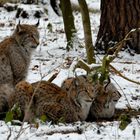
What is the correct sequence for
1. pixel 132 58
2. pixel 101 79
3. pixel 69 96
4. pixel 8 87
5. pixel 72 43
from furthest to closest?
1. pixel 72 43
2. pixel 132 58
3. pixel 8 87
4. pixel 69 96
5. pixel 101 79

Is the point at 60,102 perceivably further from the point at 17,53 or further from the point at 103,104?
the point at 17,53

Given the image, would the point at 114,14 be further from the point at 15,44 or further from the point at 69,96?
the point at 69,96

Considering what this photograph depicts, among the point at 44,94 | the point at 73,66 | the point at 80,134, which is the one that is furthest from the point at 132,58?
the point at 73,66

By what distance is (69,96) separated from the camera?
6812mm

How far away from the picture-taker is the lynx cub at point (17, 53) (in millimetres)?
7883

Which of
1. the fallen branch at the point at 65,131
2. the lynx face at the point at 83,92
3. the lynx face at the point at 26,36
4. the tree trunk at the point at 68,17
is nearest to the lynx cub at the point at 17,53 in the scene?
the lynx face at the point at 26,36

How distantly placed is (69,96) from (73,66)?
70.0 inches

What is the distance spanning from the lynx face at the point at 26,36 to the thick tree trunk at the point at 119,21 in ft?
13.1

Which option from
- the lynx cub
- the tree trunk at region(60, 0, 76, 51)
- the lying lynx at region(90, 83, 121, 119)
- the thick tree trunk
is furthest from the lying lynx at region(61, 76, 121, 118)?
the tree trunk at region(60, 0, 76, 51)

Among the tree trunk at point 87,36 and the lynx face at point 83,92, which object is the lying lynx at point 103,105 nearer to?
the lynx face at point 83,92

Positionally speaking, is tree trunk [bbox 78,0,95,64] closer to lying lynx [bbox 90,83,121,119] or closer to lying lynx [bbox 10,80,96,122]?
lying lynx [bbox 90,83,121,119]

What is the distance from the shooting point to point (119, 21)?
11836 millimetres

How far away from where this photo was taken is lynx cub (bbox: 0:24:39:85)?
7.88m

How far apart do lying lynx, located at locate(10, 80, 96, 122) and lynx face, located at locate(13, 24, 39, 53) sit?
125 centimetres
